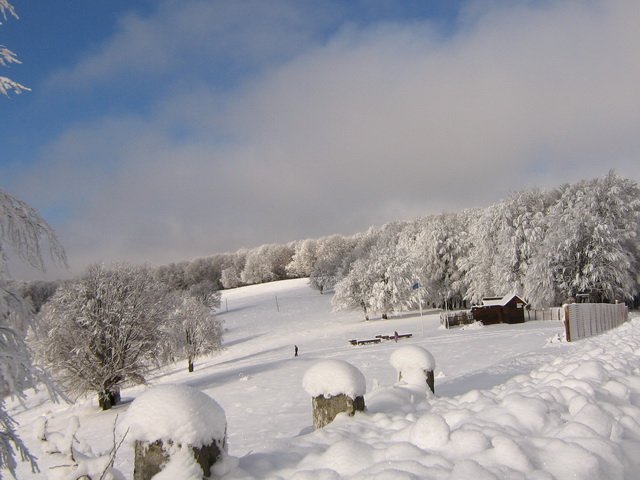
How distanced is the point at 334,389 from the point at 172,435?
2189 mm

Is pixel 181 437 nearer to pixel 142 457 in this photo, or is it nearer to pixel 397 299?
pixel 142 457

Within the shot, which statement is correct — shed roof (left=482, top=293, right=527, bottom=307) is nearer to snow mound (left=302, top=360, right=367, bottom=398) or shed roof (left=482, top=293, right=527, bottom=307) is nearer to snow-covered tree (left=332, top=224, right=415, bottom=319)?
snow-covered tree (left=332, top=224, right=415, bottom=319)

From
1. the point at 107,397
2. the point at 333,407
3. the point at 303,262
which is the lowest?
the point at 107,397

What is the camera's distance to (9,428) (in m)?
4.83

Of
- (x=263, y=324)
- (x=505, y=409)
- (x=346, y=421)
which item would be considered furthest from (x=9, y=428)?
(x=263, y=324)

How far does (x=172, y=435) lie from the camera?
11.3ft

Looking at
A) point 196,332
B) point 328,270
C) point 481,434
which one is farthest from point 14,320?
point 328,270

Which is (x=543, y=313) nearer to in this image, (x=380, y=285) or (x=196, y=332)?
(x=380, y=285)

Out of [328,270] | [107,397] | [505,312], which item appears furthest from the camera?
[328,270]

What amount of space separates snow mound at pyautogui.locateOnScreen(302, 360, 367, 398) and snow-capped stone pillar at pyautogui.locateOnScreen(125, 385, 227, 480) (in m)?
1.80

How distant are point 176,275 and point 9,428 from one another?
118 meters

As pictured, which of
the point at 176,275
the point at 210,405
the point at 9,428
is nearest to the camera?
the point at 210,405

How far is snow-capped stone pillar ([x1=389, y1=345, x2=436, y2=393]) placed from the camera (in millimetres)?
6902

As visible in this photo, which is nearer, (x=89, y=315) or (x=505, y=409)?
(x=505, y=409)
